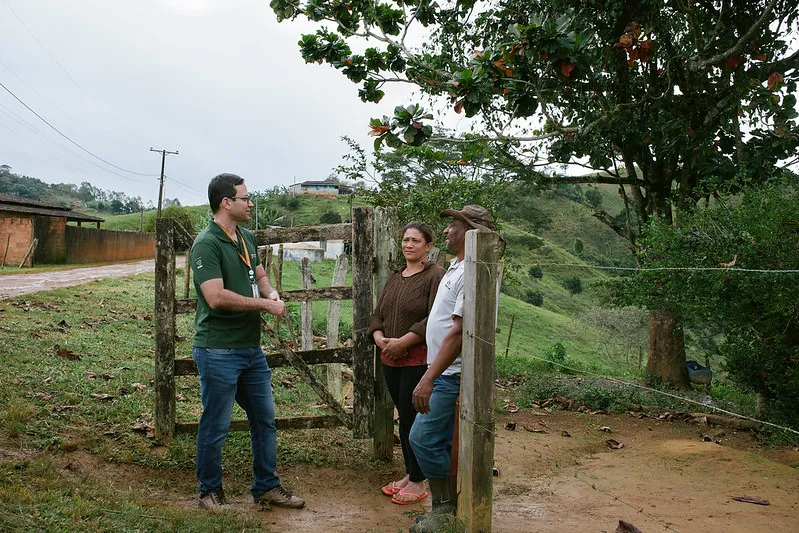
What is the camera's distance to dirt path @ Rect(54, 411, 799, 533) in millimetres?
4059

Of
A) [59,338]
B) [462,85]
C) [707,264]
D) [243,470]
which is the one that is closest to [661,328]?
[707,264]

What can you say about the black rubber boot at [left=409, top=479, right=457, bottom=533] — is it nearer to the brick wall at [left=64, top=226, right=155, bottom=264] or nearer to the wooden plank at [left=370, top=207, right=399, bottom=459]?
the wooden plank at [left=370, top=207, right=399, bottom=459]

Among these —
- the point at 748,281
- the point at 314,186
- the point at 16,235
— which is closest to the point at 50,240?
the point at 16,235

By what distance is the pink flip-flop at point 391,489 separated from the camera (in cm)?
464

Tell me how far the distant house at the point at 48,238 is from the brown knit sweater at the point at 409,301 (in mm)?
23738

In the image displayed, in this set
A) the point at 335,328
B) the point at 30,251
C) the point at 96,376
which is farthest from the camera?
the point at 30,251

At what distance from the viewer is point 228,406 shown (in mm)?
4078

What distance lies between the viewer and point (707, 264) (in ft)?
23.5

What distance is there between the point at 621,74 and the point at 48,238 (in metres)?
25.8

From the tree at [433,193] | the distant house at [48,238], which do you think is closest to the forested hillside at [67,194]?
the distant house at [48,238]

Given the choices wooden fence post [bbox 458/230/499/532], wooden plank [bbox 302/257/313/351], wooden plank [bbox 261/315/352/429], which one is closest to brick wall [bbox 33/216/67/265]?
wooden plank [bbox 302/257/313/351]

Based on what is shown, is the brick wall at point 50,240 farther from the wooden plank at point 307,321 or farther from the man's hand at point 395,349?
the man's hand at point 395,349

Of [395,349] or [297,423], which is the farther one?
[297,423]

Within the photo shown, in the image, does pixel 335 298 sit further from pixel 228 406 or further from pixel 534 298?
pixel 534 298
